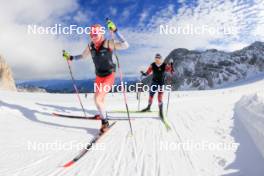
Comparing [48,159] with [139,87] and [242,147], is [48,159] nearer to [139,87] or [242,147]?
[242,147]

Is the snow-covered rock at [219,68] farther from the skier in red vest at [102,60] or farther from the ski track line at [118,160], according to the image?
the ski track line at [118,160]

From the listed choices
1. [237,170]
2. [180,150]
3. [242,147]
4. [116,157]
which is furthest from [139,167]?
[242,147]

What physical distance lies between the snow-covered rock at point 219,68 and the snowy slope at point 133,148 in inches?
5513

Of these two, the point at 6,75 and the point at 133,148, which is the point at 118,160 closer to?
the point at 133,148

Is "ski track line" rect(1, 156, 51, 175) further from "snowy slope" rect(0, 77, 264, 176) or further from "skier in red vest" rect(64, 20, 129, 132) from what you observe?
"skier in red vest" rect(64, 20, 129, 132)

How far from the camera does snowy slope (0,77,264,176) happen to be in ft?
16.2

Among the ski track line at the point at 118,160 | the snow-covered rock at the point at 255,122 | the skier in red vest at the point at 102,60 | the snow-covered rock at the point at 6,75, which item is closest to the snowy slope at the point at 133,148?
the ski track line at the point at 118,160

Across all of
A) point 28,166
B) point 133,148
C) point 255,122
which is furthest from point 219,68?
point 28,166

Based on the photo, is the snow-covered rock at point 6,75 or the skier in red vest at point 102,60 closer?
the skier in red vest at point 102,60

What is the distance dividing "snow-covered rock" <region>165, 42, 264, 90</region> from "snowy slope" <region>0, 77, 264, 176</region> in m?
140

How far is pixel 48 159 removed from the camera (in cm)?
552

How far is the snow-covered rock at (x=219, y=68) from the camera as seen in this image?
5930 inches

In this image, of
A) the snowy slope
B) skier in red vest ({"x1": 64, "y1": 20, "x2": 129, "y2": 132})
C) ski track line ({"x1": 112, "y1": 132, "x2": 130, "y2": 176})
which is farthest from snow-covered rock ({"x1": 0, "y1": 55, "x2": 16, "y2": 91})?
ski track line ({"x1": 112, "y1": 132, "x2": 130, "y2": 176})

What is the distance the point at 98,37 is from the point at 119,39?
26.7 inches
